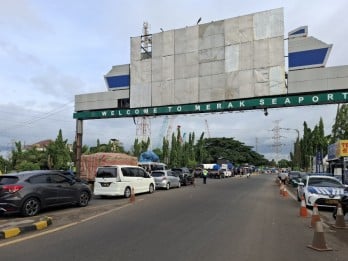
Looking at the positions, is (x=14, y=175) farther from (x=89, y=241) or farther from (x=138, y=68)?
(x=138, y=68)

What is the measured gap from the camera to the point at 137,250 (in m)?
8.91

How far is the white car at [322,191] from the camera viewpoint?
1825 centimetres

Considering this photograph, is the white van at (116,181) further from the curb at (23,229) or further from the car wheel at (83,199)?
the curb at (23,229)

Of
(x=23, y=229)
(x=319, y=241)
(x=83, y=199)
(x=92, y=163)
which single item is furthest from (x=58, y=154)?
(x=319, y=241)

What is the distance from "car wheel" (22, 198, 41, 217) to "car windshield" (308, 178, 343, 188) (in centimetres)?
1241

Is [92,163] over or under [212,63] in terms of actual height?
under

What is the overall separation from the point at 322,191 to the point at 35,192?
39.2ft

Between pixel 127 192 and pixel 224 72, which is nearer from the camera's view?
pixel 127 192

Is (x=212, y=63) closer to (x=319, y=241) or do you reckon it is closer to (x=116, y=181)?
(x=116, y=181)

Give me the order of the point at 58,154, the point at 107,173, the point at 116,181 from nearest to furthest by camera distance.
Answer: the point at 116,181
the point at 107,173
the point at 58,154

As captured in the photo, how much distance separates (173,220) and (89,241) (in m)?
4.46

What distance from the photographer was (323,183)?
67.0ft

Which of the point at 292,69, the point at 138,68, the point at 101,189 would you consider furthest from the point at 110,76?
the point at 292,69

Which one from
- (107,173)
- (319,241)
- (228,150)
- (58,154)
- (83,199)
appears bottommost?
(319,241)
